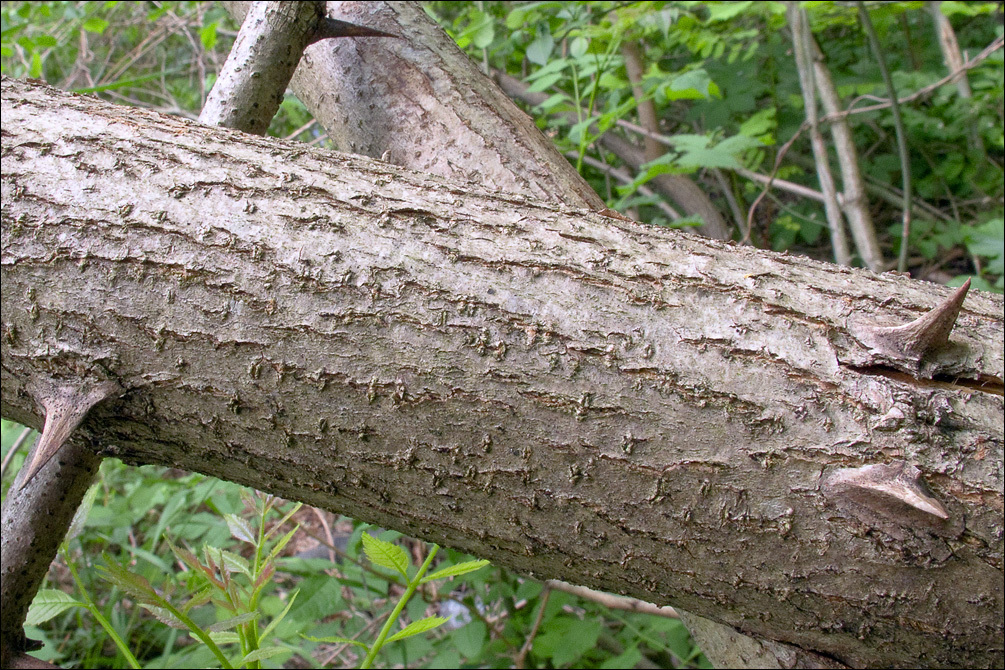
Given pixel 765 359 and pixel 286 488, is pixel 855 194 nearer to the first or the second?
pixel 765 359

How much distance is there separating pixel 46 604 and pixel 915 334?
1117 mm

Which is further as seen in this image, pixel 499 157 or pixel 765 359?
pixel 499 157

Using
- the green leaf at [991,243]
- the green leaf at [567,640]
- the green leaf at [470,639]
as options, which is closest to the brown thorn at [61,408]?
the green leaf at [470,639]

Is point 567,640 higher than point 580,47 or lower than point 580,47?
lower

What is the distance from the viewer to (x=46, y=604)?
37.5 inches

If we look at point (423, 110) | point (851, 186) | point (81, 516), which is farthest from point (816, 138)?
point (81, 516)

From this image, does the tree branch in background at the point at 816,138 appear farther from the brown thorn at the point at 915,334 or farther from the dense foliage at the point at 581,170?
the brown thorn at the point at 915,334

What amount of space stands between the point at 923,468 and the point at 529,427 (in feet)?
1.28

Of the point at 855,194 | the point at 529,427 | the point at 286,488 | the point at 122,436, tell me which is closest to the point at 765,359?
the point at 529,427

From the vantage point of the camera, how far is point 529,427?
2.41ft

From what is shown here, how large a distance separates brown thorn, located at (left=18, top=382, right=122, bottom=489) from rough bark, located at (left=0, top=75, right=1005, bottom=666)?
0.06 feet

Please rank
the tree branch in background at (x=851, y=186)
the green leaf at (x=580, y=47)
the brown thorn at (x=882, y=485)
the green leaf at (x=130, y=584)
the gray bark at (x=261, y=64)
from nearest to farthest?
the brown thorn at (x=882, y=485) < the green leaf at (x=130, y=584) < the gray bark at (x=261, y=64) < the green leaf at (x=580, y=47) < the tree branch in background at (x=851, y=186)

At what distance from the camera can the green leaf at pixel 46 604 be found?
92 cm

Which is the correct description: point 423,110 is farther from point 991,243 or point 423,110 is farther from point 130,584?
point 991,243
